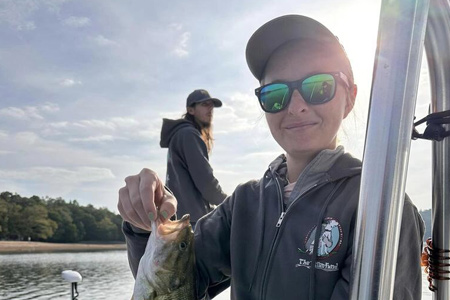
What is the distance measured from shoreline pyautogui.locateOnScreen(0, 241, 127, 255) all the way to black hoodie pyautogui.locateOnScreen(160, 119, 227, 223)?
64066 mm

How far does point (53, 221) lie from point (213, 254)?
2881 inches

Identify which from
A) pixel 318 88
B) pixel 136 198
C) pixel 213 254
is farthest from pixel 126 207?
pixel 318 88

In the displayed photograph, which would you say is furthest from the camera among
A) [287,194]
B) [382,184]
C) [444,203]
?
[287,194]

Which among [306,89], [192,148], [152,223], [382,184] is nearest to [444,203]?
[382,184]

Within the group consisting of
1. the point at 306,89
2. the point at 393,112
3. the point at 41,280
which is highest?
the point at 306,89

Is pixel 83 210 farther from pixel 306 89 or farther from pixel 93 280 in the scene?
pixel 306 89

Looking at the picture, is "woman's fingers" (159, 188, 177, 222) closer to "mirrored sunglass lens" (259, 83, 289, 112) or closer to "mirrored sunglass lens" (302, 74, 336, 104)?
"mirrored sunglass lens" (259, 83, 289, 112)

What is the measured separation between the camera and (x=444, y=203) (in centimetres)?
116

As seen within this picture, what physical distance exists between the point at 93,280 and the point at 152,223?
83.8 ft

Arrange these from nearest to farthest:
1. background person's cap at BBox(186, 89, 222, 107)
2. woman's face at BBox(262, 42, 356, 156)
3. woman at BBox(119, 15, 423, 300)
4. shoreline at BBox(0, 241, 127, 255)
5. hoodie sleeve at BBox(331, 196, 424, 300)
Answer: hoodie sleeve at BBox(331, 196, 424, 300) → woman at BBox(119, 15, 423, 300) → woman's face at BBox(262, 42, 356, 156) → background person's cap at BBox(186, 89, 222, 107) → shoreline at BBox(0, 241, 127, 255)

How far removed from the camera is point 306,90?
1.69 metres

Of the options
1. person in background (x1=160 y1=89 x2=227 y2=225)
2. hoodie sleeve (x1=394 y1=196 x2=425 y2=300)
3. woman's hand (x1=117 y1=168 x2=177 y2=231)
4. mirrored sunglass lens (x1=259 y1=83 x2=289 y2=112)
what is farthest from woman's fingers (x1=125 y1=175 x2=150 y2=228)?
person in background (x1=160 y1=89 x2=227 y2=225)

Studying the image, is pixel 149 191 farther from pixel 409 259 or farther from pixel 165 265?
pixel 409 259

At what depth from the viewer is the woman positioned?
4.94 feet
